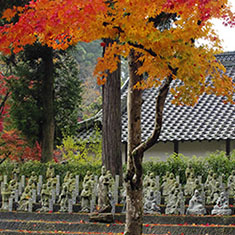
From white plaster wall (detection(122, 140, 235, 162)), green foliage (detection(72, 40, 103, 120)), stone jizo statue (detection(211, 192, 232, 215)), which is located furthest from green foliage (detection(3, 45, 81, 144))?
green foliage (detection(72, 40, 103, 120))

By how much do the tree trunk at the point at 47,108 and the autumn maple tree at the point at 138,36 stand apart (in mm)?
8952

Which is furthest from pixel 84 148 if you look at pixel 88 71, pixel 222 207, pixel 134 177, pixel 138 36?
pixel 88 71

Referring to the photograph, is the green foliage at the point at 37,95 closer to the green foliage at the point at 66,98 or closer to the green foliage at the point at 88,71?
the green foliage at the point at 66,98

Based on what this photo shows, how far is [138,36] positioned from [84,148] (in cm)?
1317

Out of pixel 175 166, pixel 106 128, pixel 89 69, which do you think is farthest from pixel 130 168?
pixel 89 69

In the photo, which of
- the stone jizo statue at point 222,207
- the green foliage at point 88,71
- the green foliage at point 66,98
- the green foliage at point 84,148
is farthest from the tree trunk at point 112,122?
the green foliage at point 88,71

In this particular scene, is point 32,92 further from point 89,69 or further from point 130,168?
point 89,69

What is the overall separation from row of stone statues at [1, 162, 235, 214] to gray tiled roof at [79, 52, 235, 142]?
334 centimetres

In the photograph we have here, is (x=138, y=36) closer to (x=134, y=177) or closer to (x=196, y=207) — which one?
(x=134, y=177)

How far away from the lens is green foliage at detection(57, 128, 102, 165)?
1989 cm

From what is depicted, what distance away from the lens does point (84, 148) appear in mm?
20906

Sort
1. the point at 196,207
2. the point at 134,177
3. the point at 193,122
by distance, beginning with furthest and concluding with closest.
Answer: the point at 193,122 < the point at 196,207 < the point at 134,177

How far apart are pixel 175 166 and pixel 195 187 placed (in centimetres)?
283

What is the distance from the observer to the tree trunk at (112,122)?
581 inches
